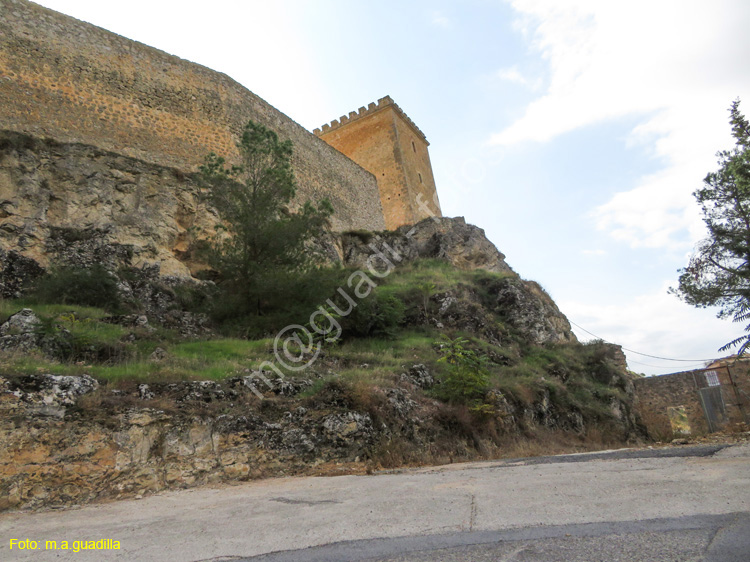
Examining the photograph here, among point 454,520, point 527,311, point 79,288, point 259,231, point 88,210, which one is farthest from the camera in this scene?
point 527,311

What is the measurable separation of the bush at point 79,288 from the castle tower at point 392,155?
61.2 ft

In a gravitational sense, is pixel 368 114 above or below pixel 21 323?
above

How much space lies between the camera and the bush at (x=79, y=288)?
10422mm

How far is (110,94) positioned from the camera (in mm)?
14211

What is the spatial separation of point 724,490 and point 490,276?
16.5 metres

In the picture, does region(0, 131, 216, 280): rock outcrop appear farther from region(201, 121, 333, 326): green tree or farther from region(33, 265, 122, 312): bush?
region(201, 121, 333, 326): green tree

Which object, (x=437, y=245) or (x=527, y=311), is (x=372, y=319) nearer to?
(x=527, y=311)

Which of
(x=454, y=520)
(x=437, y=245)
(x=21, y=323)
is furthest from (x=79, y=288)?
(x=437, y=245)

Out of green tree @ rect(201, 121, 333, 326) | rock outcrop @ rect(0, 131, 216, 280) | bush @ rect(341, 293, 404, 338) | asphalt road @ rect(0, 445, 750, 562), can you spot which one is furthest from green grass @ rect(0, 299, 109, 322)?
bush @ rect(341, 293, 404, 338)

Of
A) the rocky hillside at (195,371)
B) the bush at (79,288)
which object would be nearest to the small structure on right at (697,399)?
the rocky hillside at (195,371)

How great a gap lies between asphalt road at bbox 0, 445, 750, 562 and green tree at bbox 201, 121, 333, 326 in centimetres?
708

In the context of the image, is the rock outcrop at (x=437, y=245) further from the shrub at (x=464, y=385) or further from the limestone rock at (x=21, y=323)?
the limestone rock at (x=21, y=323)

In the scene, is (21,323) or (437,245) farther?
(437,245)

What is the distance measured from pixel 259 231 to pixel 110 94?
6.41 metres
